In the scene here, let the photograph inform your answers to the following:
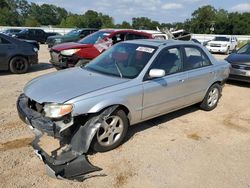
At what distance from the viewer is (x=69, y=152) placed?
402 cm

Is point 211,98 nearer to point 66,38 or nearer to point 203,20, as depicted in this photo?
point 66,38

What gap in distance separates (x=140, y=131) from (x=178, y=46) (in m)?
1.77

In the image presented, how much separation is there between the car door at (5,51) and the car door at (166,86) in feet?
21.5

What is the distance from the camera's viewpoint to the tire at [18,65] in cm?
1010

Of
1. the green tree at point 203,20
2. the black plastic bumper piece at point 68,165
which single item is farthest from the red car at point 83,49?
the green tree at point 203,20

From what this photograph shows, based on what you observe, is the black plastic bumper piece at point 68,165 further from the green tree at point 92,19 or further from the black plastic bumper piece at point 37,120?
the green tree at point 92,19

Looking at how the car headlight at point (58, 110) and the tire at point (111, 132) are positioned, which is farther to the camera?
the tire at point (111, 132)

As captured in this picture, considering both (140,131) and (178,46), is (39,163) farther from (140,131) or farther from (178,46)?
(178,46)

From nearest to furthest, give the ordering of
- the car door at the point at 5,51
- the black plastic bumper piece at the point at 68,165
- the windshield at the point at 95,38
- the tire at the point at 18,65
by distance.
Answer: the black plastic bumper piece at the point at 68,165 → the car door at the point at 5,51 → the tire at the point at 18,65 → the windshield at the point at 95,38

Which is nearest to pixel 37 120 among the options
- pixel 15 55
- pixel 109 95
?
pixel 109 95

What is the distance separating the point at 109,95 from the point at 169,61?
1.60 meters

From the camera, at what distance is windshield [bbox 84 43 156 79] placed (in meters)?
4.93

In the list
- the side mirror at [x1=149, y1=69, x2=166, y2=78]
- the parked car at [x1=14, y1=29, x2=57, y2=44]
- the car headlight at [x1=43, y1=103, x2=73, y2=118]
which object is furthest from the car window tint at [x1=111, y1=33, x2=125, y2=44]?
the parked car at [x1=14, y1=29, x2=57, y2=44]

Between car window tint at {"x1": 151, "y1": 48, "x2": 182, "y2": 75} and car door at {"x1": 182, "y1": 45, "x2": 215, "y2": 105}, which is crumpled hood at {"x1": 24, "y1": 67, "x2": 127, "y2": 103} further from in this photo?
car door at {"x1": 182, "y1": 45, "x2": 215, "y2": 105}
